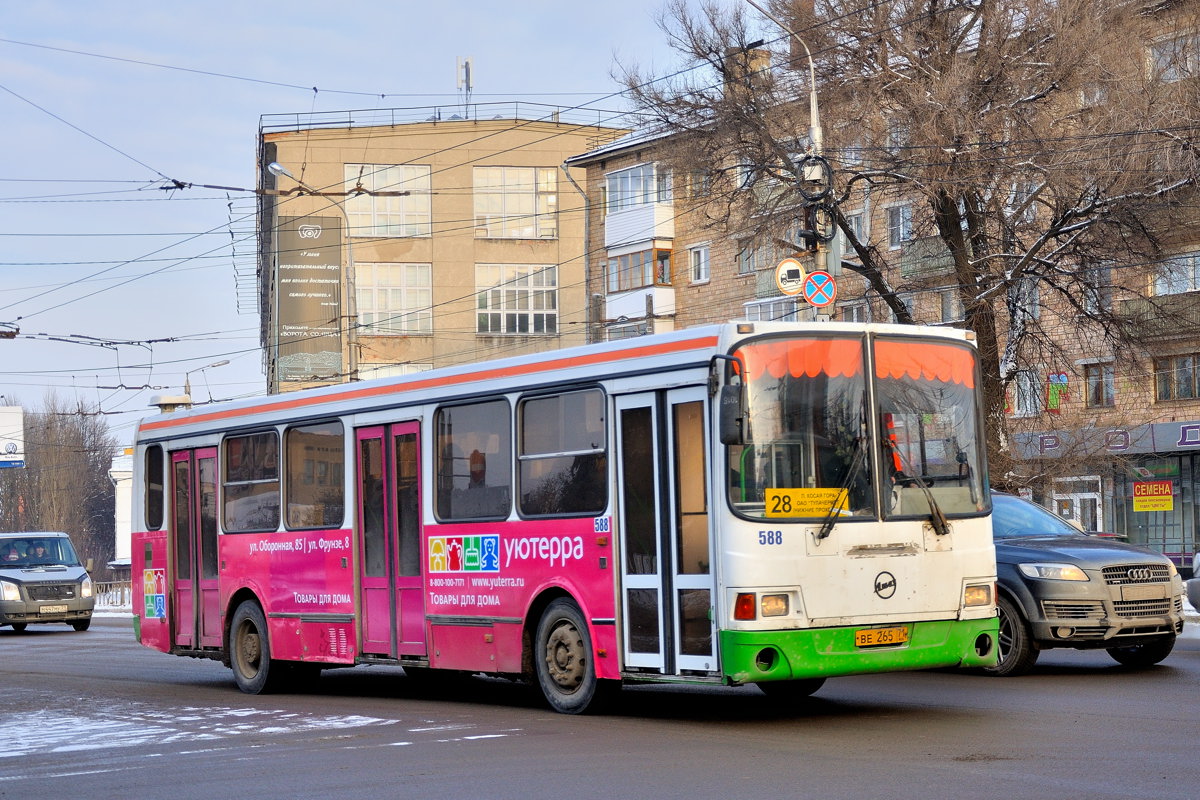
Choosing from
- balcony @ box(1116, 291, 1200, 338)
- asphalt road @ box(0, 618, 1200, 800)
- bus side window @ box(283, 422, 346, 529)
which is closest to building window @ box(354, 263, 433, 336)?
balcony @ box(1116, 291, 1200, 338)

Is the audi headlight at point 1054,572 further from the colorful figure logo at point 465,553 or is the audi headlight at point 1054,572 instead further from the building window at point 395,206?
the building window at point 395,206

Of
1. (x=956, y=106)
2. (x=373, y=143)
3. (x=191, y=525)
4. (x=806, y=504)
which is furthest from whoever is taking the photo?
(x=373, y=143)

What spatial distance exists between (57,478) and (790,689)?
10149 cm

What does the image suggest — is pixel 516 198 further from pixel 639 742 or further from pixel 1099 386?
pixel 639 742

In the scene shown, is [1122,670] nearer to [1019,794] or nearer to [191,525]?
[1019,794]

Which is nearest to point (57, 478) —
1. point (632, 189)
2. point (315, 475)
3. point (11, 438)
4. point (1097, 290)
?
point (11, 438)

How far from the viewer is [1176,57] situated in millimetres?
29328

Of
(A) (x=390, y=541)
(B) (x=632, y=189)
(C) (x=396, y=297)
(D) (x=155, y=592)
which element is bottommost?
(D) (x=155, y=592)

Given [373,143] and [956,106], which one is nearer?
[956,106]

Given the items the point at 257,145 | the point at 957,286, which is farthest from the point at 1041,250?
the point at 257,145

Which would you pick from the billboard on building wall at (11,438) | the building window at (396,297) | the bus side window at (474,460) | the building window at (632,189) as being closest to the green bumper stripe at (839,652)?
the bus side window at (474,460)

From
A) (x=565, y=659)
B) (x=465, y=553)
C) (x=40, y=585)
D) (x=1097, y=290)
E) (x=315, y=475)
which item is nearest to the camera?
(x=565, y=659)

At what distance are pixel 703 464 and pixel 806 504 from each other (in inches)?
28.8

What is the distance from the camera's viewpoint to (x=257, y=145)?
66.3m
